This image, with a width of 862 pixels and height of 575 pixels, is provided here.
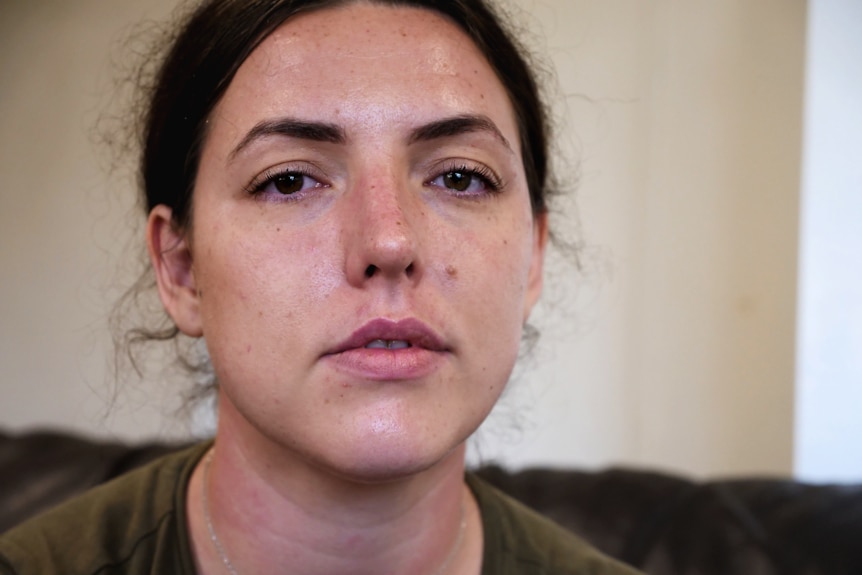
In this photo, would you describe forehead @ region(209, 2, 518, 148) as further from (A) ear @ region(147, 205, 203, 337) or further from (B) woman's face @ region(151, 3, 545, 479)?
(A) ear @ region(147, 205, 203, 337)

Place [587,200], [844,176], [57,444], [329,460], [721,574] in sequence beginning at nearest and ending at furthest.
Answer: [329,460]
[721,574]
[57,444]
[844,176]
[587,200]

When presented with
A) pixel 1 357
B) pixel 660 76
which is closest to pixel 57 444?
pixel 1 357

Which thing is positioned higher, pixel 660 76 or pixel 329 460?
pixel 660 76

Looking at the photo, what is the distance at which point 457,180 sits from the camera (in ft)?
3.80

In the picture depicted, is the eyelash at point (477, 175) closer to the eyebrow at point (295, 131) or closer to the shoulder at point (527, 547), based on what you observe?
the eyebrow at point (295, 131)

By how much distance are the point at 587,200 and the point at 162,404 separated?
3.74 feet

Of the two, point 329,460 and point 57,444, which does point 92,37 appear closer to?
point 57,444

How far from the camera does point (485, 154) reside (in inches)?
46.4

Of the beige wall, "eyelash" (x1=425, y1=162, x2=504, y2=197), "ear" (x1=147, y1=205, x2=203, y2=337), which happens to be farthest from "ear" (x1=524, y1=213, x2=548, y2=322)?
the beige wall

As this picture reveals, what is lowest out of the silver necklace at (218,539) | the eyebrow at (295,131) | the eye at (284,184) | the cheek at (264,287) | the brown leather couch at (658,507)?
the brown leather couch at (658,507)

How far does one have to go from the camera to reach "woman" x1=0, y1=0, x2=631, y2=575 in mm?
1030

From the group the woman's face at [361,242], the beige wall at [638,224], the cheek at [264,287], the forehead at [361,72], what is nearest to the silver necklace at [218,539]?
the woman's face at [361,242]

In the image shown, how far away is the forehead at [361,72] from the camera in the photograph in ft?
3.59

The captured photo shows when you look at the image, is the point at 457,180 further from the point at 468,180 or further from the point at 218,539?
the point at 218,539
